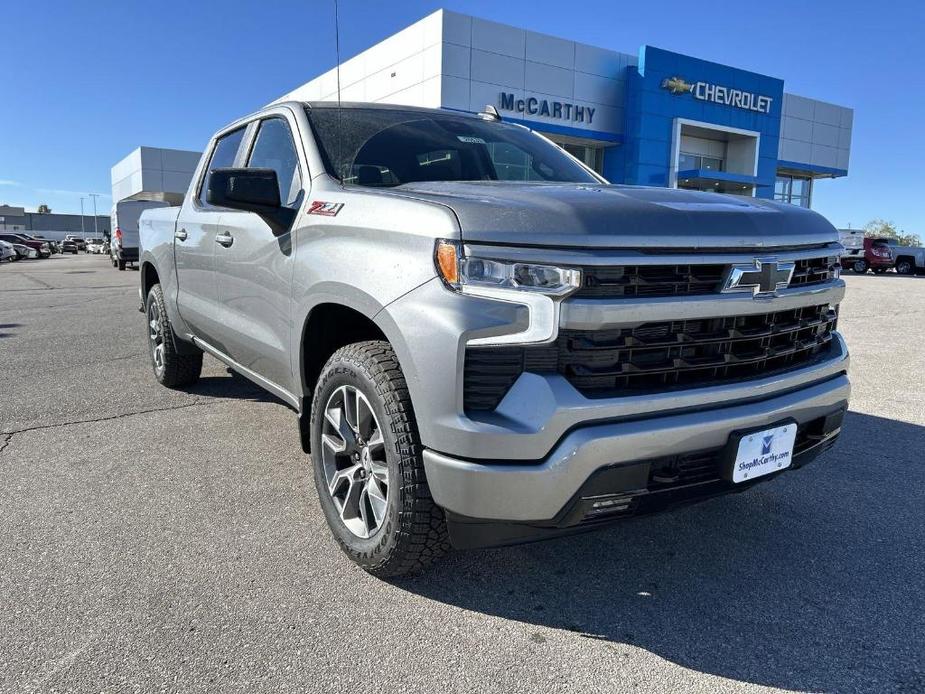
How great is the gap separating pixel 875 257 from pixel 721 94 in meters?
10.1

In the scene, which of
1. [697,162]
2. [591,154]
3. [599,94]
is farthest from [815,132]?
[599,94]

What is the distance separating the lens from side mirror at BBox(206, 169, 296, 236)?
9.57 ft

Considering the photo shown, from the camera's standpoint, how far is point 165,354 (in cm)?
520

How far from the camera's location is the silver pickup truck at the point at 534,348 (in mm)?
2037

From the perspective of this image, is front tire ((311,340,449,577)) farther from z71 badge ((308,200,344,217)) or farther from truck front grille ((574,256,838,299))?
truck front grille ((574,256,838,299))

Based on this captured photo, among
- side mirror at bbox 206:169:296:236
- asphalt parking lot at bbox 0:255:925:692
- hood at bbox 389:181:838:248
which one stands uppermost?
side mirror at bbox 206:169:296:236

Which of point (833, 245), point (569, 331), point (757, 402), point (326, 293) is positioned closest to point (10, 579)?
point (326, 293)

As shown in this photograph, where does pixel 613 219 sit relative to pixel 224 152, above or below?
below

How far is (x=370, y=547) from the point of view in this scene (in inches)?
98.0

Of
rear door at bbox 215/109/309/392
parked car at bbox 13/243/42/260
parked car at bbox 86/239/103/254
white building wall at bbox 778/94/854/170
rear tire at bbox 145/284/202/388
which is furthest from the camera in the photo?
parked car at bbox 86/239/103/254

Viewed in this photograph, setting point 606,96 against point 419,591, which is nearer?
point 419,591

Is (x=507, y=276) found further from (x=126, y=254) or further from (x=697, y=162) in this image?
(x=697, y=162)

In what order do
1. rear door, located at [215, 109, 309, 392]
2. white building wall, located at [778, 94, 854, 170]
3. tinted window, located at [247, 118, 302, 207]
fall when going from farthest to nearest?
white building wall, located at [778, 94, 854, 170], tinted window, located at [247, 118, 302, 207], rear door, located at [215, 109, 309, 392]

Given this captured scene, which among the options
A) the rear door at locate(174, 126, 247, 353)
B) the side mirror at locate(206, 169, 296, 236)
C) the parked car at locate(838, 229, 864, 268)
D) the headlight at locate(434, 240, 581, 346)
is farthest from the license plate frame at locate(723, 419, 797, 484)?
the parked car at locate(838, 229, 864, 268)
